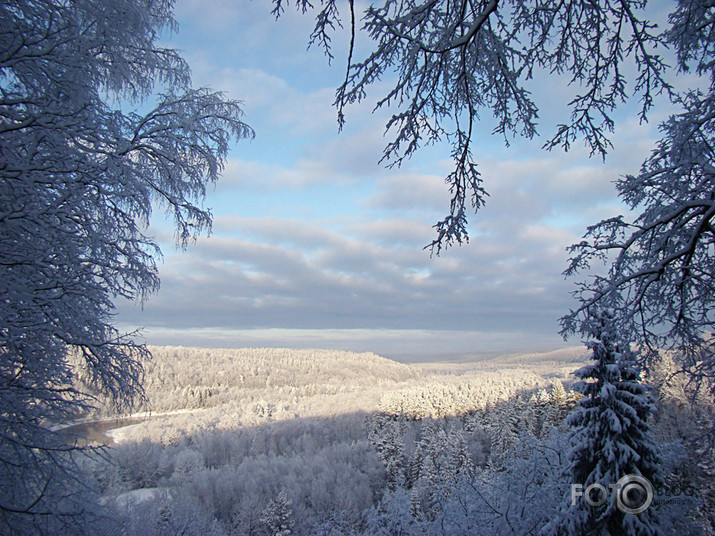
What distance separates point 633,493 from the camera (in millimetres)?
8805

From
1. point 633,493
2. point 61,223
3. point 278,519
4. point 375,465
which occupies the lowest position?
point 375,465

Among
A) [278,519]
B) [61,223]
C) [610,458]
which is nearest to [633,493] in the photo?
[610,458]

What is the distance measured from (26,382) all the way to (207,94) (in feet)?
15.0

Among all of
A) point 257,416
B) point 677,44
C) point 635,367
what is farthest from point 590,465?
point 257,416

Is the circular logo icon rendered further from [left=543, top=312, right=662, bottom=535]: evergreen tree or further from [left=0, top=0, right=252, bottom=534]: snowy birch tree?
[left=0, top=0, right=252, bottom=534]: snowy birch tree

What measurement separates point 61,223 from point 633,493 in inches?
490

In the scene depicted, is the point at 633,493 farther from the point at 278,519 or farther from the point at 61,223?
the point at 278,519

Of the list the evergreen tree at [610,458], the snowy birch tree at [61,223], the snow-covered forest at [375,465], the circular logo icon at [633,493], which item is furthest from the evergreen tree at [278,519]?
the snowy birch tree at [61,223]

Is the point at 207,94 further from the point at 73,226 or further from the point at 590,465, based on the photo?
the point at 590,465

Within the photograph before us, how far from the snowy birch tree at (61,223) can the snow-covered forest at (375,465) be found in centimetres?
60

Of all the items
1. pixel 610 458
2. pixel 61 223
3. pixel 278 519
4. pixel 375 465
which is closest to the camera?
pixel 61 223

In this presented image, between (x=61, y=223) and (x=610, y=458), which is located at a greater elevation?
(x=61, y=223)

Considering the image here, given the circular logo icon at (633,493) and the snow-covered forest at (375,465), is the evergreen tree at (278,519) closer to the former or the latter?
the snow-covered forest at (375,465)

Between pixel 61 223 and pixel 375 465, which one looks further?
pixel 375 465
